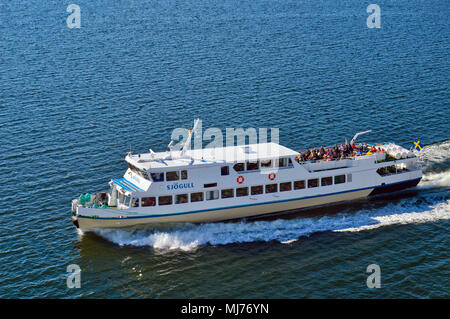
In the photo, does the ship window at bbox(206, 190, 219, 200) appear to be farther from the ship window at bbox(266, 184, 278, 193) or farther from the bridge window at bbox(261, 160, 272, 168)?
the bridge window at bbox(261, 160, 272, 168)

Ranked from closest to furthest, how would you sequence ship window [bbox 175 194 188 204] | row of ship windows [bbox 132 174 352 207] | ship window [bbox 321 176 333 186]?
row of ship windows [bbox 132 174 352 207]
ship window [bbox 175 194 188 204]
ship window [bbox 321 176 333 186]

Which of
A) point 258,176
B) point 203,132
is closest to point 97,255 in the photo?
point 258,176

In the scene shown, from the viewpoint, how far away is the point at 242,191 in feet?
178

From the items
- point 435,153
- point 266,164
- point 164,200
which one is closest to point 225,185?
point 266,164

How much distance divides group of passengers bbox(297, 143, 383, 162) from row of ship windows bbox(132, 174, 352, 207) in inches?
87.5

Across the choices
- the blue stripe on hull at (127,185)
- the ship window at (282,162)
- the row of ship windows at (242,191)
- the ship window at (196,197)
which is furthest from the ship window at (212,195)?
the ship window at (282,162)

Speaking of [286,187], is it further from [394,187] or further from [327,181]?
[394,187]

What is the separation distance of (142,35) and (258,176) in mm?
67196

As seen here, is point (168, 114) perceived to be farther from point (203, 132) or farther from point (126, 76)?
point (126, 76)

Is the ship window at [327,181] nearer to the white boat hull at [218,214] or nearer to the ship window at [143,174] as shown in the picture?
the white boat hull at [218,214]

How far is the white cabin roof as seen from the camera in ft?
170

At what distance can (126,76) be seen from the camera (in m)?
90.3

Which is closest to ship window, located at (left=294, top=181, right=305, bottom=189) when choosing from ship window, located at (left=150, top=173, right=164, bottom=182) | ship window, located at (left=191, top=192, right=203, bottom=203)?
ship window, located at (left=191, top=192, right=203, bottom=203)

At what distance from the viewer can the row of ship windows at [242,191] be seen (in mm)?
52025
